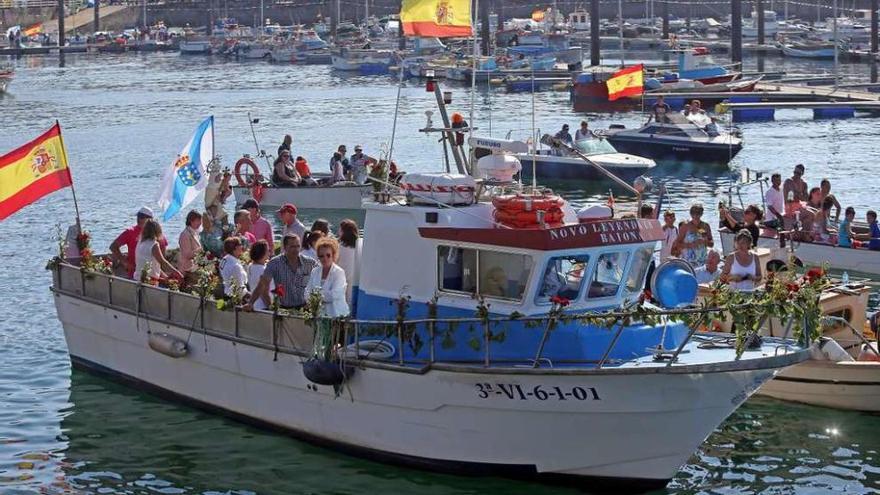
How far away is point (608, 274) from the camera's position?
56.1 feet

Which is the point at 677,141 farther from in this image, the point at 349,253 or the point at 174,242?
the point at 349,253

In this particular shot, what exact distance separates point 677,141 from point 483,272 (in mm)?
33002

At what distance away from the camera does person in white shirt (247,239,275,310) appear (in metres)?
Result: 18.9

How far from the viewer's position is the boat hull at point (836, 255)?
2975cm

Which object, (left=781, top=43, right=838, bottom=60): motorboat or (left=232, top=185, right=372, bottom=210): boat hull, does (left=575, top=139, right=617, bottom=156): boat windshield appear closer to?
(left=232, top=185, right=372, bottom=210): boat hull

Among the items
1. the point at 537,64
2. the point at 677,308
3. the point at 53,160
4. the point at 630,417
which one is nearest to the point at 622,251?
the point at 677,308

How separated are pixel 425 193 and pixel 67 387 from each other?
305 inches

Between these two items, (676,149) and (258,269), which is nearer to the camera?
(258,269)

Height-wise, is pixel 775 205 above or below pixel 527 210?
below

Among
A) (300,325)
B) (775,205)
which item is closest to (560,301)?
(300,325)

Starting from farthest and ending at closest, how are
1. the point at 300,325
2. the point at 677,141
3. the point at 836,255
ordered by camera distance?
the point at 677,141 < the point at 836,255 < the point at 300,325

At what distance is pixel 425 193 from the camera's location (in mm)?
17484

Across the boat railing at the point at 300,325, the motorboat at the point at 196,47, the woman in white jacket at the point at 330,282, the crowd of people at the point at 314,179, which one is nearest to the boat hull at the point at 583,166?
the crowd of people at the point at 314,179

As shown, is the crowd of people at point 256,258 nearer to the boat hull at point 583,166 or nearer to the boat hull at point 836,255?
the boat hull at point 836,255
